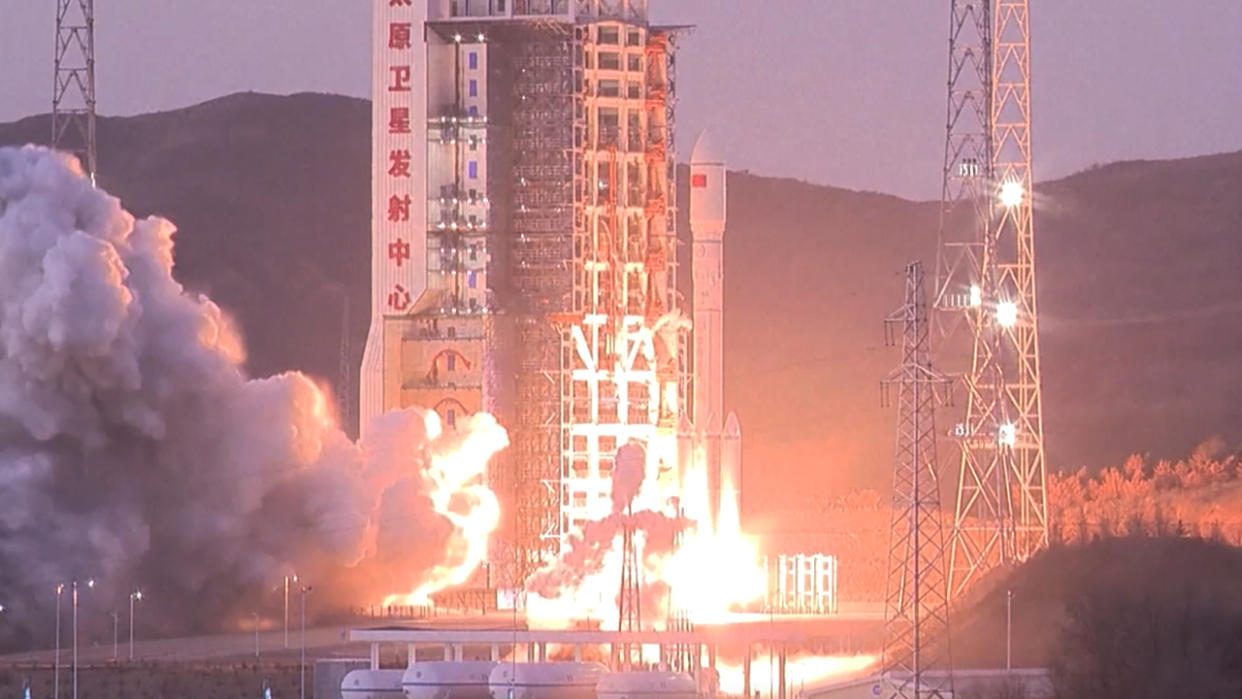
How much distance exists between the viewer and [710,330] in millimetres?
83750

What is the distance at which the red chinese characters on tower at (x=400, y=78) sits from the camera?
81000 mm

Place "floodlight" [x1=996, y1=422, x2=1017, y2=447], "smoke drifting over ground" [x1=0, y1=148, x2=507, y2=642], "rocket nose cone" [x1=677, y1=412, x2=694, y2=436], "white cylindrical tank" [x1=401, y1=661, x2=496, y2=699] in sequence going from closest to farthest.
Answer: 1. "white cylindrical tank" [x1=401, y1=661, x2=496, y2=699]
2. "floodlight" [x1=996, y1=422, x2=1017, y2=447]
3. "smoke drifting over ground" [x1=0, y1=148, x2=507, y2=642]
4. "rocket nose cone" [x1=677, y1=412, x2=694, y2=436]

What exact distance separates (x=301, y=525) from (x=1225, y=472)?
32743 mm

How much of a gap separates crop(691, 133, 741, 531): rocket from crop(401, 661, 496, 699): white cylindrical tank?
1748cm

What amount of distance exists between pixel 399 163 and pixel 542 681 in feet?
68.8

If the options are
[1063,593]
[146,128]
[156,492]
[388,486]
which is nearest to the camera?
[1063,593]

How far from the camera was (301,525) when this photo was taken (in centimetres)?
7656

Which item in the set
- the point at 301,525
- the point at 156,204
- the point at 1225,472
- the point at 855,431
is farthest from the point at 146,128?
the point at 301,525

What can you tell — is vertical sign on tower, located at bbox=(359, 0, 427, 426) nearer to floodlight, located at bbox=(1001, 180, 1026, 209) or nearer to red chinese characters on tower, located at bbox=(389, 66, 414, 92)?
red chinese characters on tower, located at bbox=(389, 66, 414, 92)

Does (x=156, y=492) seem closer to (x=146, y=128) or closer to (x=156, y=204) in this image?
(x=156, y=204)

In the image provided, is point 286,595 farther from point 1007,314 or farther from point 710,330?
point 1007,314

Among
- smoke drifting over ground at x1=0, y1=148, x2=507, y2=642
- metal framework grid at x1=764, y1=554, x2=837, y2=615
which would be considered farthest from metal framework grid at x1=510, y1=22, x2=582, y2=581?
metal framework grid at x1=764, y1=554, x2=837, y2=615

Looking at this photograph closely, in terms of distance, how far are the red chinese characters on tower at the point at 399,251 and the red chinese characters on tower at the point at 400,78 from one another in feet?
11.9

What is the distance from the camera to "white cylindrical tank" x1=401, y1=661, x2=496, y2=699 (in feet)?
211
